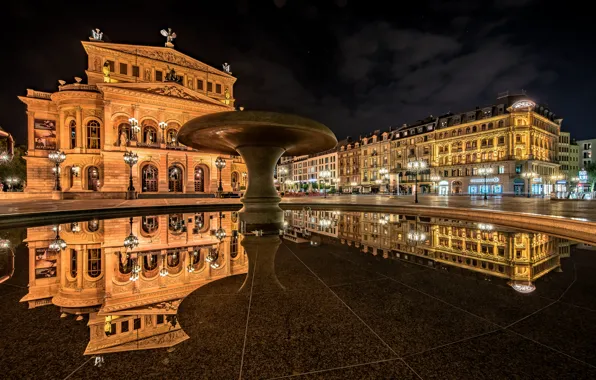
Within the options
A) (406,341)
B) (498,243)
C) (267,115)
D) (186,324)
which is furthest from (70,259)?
(498,243)

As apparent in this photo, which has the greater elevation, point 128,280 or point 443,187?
point 443,187

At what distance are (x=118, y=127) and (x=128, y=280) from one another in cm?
3673

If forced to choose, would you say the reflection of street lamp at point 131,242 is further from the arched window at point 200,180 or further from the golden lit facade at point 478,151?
the golden lit facade at point 478,151

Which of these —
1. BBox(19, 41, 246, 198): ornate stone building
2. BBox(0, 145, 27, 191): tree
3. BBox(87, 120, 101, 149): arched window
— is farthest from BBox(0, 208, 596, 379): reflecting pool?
BBox(0, 145, 27, 191): tree

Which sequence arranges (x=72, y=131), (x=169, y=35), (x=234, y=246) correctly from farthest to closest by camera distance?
(x=169, y=35)
(x=72, y=131)
(x=234, y=246)

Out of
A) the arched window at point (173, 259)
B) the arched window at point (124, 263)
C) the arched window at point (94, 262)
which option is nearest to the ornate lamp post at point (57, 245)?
the arched window at point (94, 262)

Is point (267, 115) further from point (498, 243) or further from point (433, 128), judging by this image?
point (433, 128)

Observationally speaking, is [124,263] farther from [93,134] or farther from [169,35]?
[169,35]

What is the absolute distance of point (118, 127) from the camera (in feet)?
110

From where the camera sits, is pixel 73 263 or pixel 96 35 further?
pixel 96 35

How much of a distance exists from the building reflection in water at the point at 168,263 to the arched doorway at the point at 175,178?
3070 centimetres

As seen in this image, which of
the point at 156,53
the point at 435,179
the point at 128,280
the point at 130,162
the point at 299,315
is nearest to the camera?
the point at 299,315

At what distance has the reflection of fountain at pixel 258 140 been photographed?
7203 mm

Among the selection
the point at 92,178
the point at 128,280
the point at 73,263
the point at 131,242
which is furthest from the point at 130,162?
the point at 128,280
